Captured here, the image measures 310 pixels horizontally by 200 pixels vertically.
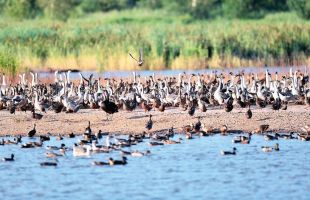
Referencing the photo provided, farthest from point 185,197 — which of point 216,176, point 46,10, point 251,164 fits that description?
point 46,10

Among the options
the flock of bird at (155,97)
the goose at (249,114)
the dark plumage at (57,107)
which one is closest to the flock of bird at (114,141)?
the goose at (249,114)

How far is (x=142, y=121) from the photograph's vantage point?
23516 mm

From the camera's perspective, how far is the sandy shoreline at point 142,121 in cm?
2288

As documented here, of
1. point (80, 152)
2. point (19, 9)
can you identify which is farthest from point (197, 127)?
point (19, 9)

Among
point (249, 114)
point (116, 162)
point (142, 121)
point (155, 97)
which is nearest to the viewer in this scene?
point (116, 162)

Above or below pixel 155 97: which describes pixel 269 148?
below

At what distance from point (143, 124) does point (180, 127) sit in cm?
83

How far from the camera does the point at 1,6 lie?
7531 cm

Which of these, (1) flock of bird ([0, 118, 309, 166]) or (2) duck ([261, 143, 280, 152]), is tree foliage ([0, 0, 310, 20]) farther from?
(2) duck ([261, 143, 280, 152])

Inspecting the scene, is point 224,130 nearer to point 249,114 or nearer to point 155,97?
point 249,114

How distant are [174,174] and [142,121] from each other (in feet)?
17.9

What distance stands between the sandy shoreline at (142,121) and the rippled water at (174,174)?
58.3 inches

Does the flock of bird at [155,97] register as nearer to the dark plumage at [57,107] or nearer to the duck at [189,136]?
the dark plumage at [57,107]

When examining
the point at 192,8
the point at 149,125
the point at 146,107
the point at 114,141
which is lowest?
the point at 114,141
